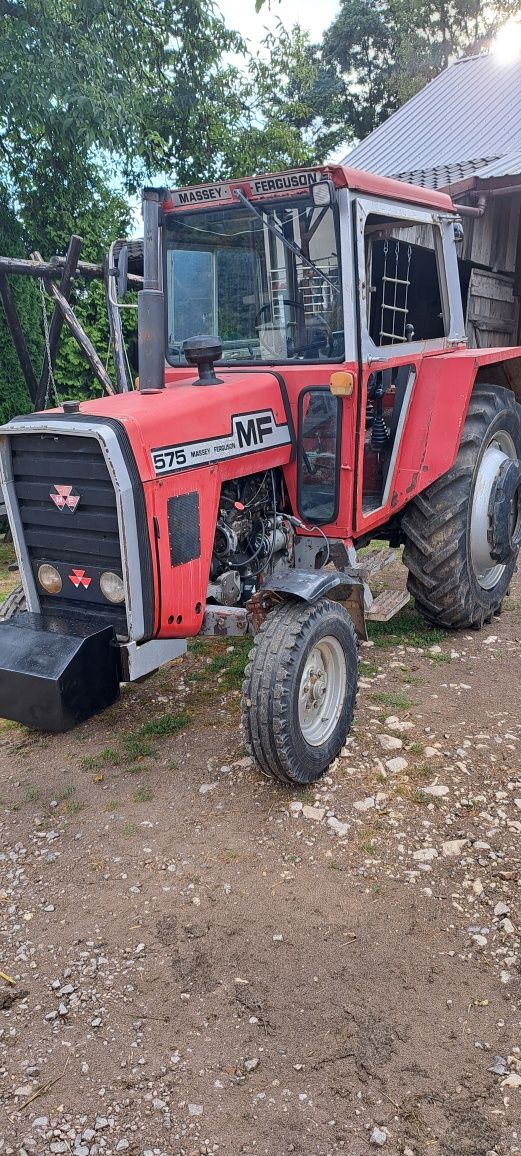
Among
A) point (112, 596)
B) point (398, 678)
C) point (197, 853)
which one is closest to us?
point (197, 853)

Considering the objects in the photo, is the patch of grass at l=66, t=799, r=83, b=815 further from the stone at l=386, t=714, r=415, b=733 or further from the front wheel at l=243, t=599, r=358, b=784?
the stone at l=386, t=714, r=415, b=733

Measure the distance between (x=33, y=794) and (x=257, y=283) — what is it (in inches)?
101

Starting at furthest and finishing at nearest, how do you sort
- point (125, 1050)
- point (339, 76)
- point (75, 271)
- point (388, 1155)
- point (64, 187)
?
point (339, 76) → point (64, 187) → point (75, 271) → point (125, 1050) → point (388, 1155)

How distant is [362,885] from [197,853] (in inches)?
25.4

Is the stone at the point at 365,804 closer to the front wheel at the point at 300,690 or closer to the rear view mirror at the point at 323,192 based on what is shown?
the front wheel at the point at 300,690

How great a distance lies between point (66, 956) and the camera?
2723 mm

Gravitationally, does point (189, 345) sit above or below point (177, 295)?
below

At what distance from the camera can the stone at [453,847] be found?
3133 mm

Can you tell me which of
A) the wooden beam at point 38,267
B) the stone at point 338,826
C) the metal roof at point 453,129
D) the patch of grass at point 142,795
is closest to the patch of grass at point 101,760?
the patch of grass at point 142,795

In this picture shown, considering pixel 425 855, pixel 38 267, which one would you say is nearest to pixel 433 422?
pixel 425 855

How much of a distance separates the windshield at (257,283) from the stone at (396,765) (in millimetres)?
1841

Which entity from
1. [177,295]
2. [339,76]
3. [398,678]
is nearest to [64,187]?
[177,295]

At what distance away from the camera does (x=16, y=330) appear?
26.9ft

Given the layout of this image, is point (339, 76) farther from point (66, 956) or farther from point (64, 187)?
point (66, 956)
